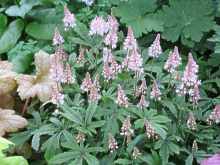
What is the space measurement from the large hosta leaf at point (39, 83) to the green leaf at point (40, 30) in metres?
0.48

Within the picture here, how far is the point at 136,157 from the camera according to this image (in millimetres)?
2254

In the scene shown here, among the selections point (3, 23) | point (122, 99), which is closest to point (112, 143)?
point (122, 99)

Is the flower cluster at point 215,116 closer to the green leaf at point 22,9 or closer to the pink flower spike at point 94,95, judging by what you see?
the pink flower spike at point 94,95

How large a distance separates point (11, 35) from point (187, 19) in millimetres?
1113

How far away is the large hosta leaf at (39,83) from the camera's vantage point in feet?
8.39

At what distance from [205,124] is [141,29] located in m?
0.72

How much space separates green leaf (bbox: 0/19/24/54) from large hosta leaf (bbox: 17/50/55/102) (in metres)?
0.57

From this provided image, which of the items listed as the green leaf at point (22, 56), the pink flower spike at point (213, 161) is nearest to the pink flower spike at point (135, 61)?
the pink flower spike at point (213, 161)

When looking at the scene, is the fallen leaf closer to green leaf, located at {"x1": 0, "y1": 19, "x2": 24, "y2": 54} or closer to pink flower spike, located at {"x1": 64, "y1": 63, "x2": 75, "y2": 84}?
pink flower spike, located at {"x1": 64, "y1": 63, "x2": 75, "y2": 84}

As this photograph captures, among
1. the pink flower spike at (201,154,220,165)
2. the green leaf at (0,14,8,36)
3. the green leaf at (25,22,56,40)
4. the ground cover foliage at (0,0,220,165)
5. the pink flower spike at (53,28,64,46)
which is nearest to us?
the pink flower spike at (201,154,220,165)

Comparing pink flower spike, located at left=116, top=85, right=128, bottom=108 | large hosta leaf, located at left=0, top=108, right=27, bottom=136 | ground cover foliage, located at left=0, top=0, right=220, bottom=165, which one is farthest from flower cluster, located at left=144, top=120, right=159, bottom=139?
large hosta leaf, located at left=0, top=108, right=27, bottom=136

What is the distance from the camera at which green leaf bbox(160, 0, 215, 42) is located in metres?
2.98

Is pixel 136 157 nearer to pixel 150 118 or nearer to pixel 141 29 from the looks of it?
pixel 150 118

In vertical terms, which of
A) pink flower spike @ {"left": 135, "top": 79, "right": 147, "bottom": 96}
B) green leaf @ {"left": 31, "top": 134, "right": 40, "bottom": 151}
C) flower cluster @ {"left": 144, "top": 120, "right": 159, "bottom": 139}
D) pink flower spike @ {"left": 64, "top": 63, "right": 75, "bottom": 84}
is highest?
pink flower spike @ {"left": 64, "top": 63, "right": 75, "bottom": 84}
